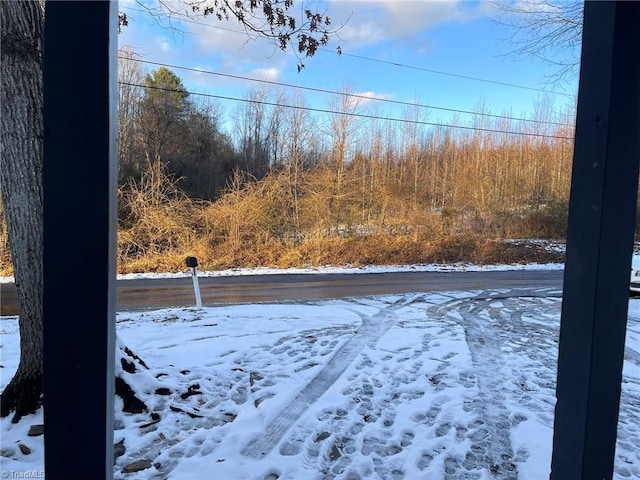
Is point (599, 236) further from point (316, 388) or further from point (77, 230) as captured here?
point (316, 388)

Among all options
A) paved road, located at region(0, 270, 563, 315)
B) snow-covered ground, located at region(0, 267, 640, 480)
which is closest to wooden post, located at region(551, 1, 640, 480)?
snow-covered ground, located at region(0, 267, 640, 480)

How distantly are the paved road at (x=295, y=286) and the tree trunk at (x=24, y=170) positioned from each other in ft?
18.6

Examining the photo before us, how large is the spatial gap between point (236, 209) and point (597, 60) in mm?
17578

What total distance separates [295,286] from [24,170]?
9174 millimetres

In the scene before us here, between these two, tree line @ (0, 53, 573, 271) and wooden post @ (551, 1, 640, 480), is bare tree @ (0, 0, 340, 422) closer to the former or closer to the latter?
wooden post @ (551, 1, 640, 480)

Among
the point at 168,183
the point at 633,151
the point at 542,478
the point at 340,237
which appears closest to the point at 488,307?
the point at 542,478

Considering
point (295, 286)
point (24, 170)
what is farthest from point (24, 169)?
point (295, 286)

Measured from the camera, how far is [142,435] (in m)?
Answer: 2.96

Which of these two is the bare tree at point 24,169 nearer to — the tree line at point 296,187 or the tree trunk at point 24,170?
the tree trunk at point 24,170

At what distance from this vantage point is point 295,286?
11859mm

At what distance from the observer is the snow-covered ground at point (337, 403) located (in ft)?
8.86

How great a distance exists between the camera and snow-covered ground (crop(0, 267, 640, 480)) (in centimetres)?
270

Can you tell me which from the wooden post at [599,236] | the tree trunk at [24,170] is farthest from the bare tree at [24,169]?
the wooden post at [599,236]

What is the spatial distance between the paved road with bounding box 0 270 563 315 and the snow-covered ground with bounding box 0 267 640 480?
314cm
